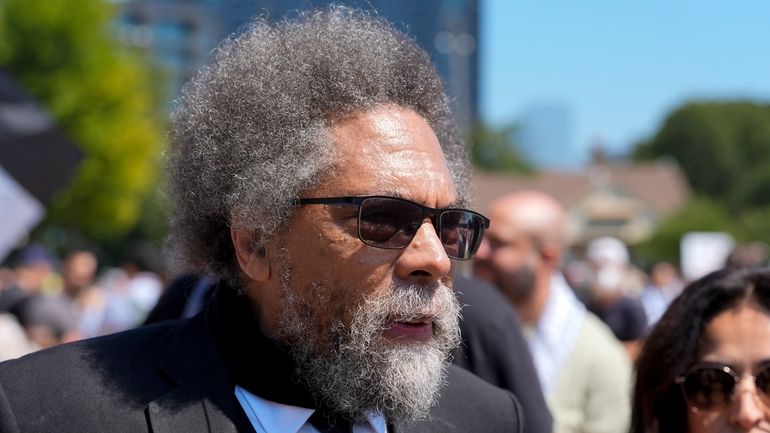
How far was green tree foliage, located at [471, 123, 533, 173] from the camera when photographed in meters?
95.8

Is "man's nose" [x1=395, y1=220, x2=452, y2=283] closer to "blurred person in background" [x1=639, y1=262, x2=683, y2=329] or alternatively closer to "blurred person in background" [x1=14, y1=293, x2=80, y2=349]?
"blurred person in background" [x1=14, y1=293, x2=80, y2=349]

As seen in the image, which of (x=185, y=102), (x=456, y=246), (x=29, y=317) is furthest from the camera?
(x=29, y=317)

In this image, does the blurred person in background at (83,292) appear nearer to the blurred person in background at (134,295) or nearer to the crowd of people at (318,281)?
the blurred person in background at (134,295)

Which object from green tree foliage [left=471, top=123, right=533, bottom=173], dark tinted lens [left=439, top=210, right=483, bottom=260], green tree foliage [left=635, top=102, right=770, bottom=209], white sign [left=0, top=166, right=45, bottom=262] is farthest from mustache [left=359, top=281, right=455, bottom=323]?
green tree foliage [left=471, top=123, right=533, bottom=173]

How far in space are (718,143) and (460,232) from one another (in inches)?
3719

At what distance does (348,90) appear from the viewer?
228cm

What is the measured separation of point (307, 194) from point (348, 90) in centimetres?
26

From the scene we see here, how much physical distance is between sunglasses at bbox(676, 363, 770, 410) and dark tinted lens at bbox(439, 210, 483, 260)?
0.76 m

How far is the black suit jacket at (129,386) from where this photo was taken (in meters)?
2.07

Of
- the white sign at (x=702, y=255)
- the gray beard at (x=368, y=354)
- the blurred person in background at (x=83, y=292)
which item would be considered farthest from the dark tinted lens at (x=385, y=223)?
the white sign at (x=702, y=255)

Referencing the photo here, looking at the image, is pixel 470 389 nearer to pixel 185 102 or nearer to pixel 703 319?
pixel 703 319

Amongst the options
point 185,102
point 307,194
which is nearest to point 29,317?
point 185,102

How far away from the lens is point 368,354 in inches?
86.0

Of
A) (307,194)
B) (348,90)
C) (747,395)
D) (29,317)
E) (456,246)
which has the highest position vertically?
(348,90)
